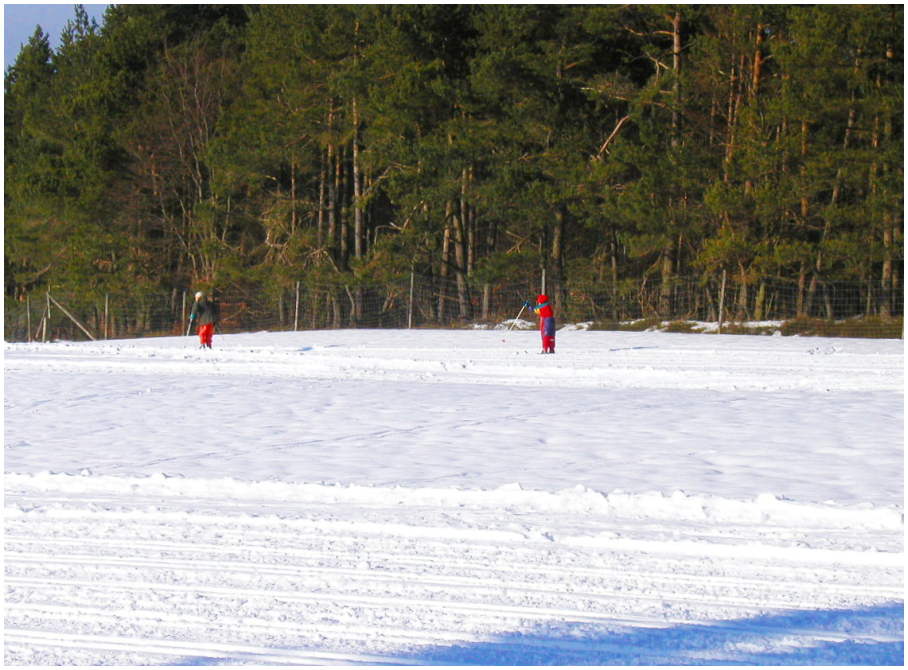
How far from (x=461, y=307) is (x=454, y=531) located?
2755cm

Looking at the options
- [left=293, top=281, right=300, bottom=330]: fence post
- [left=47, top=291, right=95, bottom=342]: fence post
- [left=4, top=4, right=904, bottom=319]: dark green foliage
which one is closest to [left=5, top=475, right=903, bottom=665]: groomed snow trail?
[left=4, top=4, right=904, bottom=319]: dark green foliage

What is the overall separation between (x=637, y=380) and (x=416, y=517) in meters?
9.93

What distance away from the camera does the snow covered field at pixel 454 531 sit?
441 centimetres

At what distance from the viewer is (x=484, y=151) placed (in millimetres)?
30953

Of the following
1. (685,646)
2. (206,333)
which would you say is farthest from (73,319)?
(685,646)

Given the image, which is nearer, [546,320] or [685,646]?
[685,646]

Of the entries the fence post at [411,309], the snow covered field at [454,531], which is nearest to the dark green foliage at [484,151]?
the fence post at [411,309]

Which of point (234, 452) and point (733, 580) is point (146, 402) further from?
point (733, 580)

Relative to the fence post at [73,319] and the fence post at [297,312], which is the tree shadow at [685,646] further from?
the fence post at [73,319]

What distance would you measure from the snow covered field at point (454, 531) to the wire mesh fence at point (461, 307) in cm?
1527

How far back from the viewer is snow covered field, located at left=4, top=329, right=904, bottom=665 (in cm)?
441

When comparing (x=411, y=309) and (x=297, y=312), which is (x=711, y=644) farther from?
(x=297, y=312)

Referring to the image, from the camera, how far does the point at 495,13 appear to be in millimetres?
30234

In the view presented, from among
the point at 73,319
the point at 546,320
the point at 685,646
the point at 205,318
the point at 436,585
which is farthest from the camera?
the point at 73,319
